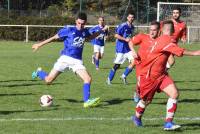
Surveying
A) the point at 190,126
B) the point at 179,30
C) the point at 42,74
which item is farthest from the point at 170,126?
the point at 179,30

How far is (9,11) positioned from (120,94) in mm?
33439

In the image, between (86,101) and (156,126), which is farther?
(86,101)

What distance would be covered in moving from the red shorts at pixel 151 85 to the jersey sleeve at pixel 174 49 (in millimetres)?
530

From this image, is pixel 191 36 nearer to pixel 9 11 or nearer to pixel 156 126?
pixel 9 11

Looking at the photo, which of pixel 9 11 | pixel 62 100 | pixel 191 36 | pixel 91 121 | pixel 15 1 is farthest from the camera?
pixel 15 1

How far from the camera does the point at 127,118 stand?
9.72 metres

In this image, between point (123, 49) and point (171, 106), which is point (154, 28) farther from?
point (123, 49)

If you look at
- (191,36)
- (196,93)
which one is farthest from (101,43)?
(191,36)

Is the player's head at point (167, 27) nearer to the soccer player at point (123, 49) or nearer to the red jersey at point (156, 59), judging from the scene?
the red jersey at point (156, 59)

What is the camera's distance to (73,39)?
1127 cm

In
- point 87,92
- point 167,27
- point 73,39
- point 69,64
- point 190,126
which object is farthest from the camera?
point 69,64

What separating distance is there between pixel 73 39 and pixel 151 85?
3009 millimetres

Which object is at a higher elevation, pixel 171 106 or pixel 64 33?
pixel 64 33

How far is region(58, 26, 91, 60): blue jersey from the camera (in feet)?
37.0
